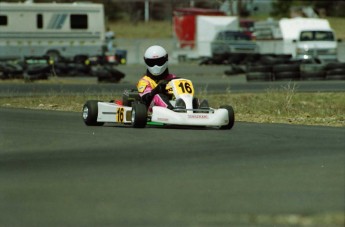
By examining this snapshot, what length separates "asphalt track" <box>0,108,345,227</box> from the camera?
7.27 metres

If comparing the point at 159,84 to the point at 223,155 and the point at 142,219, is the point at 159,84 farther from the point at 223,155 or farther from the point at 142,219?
the point at 142,219

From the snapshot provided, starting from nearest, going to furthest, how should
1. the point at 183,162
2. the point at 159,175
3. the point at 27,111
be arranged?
the point at 159,175 → the point at 183,162 → the point at 27,111

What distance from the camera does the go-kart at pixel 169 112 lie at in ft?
43.4

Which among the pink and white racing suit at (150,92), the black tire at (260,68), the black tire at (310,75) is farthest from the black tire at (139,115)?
the black tire at (310,75)

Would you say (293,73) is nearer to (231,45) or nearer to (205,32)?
(231,45)

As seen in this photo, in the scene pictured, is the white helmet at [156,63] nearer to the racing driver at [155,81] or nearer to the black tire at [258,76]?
the racing driver at [155,81]

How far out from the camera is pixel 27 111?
17797 mm

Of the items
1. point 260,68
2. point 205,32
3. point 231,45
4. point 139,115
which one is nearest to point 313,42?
point 231,45

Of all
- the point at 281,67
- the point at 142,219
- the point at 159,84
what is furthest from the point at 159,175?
the point at 281,67

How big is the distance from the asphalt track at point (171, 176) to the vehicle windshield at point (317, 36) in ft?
97.0

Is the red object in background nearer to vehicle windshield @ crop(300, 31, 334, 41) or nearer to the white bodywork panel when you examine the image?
vehicle windshield @ crop(300, 31, 334, 41)

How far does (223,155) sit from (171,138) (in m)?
1.87

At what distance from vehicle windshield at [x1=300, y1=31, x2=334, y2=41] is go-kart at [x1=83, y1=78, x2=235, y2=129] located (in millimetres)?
29525

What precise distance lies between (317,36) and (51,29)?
11905 millimetres
